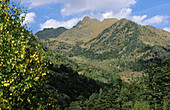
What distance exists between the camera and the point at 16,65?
841 centimetres

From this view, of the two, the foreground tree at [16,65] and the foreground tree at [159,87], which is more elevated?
the foreground tree at [16,65]

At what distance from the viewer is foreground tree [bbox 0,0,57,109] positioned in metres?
8.41

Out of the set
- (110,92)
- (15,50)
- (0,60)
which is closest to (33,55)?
(15,50)

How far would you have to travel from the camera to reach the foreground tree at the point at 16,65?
8.41m

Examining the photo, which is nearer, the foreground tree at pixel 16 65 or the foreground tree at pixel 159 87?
the foreground tree at pixel 16 65

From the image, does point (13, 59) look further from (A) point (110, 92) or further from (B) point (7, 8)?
(A) point (110, 92)

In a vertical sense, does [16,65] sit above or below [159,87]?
above

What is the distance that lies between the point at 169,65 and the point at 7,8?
134 feet

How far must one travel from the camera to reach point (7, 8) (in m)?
9.96

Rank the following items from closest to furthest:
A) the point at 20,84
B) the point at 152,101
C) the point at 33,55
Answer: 1. the point at 20,84
2. the point at 33,55
3. the point at 152,101

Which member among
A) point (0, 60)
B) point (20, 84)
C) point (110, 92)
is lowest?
point (110, 92)

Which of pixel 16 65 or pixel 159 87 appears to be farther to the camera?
pixel 159 87

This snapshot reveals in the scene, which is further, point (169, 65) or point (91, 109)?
point (91, 109)

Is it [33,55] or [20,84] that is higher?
[33,55]
